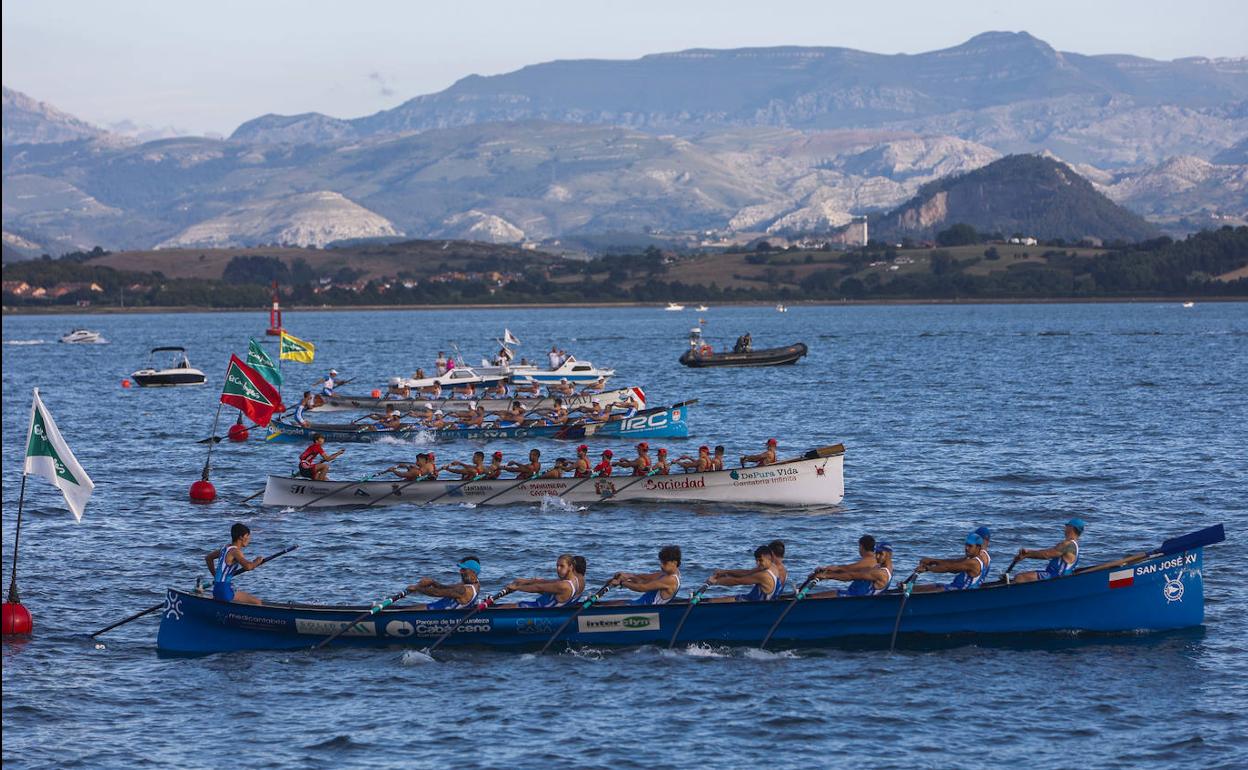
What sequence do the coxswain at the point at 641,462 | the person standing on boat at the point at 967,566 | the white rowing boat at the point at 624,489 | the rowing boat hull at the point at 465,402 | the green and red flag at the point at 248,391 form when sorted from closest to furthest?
the person standing on boat at the point at 967,566
the white rowing boat at the point at 624,489
the coxswain at the point at 641,462
the green and red flag at the point at 248,391
the rowing boat hull at the point at 465,402

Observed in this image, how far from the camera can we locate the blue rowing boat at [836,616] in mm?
29172

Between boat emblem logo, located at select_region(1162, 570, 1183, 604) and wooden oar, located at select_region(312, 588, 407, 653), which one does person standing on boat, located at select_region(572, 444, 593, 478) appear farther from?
boat emblem logo, located at select_region(1162, 570, 1183, 604)

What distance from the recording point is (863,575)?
96.6 feet

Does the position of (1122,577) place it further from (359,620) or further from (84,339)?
(84,339)

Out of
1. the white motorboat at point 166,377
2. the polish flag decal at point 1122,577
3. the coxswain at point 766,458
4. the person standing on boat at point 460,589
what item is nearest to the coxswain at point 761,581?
the person standing on boat at point 460,589

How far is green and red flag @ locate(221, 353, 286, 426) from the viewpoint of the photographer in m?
50.7

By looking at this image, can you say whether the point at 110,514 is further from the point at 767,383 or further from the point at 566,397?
the point at 767,383

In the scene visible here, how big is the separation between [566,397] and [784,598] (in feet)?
151

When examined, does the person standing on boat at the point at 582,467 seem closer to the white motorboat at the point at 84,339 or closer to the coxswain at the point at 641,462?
the coxswain at the point at 641,462

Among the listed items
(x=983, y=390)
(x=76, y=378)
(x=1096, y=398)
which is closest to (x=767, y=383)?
(x=983, y=390)

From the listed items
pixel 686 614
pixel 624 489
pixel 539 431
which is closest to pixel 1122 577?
pixel 686 614

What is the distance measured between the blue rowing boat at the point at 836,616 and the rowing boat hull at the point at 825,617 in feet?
0.06

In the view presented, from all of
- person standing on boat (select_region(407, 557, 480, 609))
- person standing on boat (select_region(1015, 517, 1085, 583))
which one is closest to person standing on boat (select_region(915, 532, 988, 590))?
person standing on boat (select_region(1015, 517, 1085, 583))

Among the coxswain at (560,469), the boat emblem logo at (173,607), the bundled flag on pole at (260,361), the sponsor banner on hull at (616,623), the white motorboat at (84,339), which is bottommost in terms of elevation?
the sponsor banner on hull at (616,623)
